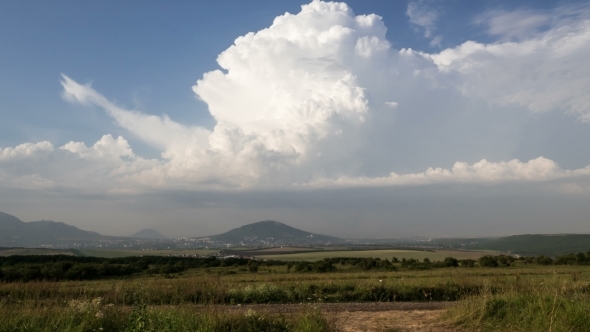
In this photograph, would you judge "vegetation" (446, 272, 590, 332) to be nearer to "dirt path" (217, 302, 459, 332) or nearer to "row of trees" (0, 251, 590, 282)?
"dirt path" (217, 302, 459, 332)

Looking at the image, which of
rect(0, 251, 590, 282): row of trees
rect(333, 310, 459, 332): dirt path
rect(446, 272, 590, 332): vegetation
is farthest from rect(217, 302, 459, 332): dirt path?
rect(0, 251, 590, 282): row of trees

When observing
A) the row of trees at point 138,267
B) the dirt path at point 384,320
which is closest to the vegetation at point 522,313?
the dirt path at point 384,320

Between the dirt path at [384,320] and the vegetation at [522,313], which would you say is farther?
the dirt path at [384,320]

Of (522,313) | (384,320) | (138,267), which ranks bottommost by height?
(138,267)

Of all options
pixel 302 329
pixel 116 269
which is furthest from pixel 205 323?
pixel 116 269

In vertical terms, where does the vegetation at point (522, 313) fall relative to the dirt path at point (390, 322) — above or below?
above

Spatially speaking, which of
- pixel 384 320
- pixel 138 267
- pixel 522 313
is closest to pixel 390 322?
pixel 384 320

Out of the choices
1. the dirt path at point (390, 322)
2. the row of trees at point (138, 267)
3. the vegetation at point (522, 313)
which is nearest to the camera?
the vegetation at point (522, 313)

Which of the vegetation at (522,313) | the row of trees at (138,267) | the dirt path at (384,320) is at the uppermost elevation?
the vegetation at (522,313)

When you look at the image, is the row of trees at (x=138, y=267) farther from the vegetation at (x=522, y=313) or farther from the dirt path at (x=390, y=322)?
the vegetation at (x=522, y=313)

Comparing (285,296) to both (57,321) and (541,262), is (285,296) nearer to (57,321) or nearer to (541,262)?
(57,321)

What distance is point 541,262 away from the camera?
6762 cm

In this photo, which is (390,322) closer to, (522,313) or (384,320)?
(384,320)

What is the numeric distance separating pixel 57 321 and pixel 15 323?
96 centimetres
